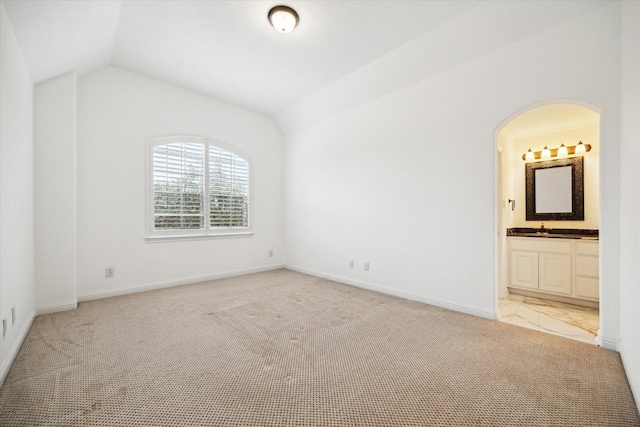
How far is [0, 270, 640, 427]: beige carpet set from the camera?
5.25 feet

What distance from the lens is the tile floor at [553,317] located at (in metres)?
2.80

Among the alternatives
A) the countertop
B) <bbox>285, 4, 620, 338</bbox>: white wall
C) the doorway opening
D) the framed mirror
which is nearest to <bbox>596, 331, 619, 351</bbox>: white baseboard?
<bbox>285, 4, 620, 338</bbox>: white wall

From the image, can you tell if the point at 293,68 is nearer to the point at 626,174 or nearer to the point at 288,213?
the point at 288,213

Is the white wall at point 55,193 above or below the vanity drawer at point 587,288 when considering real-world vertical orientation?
above

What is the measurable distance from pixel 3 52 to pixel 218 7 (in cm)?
171

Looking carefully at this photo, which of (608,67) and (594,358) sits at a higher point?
(608,67)

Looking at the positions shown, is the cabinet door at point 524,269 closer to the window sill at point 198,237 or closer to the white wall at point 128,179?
the window sill at point 198,237

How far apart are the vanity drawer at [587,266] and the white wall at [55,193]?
6.10 metres

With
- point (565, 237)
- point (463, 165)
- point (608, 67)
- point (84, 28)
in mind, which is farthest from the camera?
point (565, 237)

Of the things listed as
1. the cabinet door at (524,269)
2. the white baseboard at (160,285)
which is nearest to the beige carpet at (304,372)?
the white baseboard at (160,285)

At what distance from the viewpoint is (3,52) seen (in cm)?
204

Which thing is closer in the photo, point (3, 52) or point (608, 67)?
point (3, 52)

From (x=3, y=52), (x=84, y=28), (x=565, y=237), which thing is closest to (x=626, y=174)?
(x=565, y=237)

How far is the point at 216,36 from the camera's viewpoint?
3256 millimetres
